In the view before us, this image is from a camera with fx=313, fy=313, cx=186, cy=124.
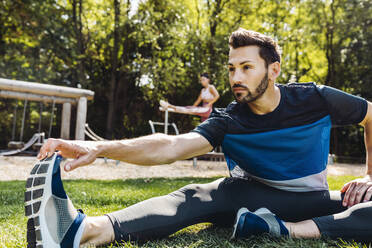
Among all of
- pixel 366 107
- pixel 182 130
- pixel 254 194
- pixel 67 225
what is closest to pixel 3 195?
pixel 67 225

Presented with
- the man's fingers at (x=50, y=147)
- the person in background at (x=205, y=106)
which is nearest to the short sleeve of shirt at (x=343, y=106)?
the man's fingers at (x=50, y=147)

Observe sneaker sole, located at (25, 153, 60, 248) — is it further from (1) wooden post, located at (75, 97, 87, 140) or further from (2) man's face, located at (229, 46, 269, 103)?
(1) wooden post, located at (75, 97, 87, 140)

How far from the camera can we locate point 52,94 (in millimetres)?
8188

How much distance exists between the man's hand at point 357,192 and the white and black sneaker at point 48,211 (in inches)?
65.8

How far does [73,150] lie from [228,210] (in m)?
1.09

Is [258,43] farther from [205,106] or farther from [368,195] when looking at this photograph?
[205,106]

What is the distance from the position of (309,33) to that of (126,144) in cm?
1961

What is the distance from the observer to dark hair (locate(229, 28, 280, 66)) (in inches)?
84.7

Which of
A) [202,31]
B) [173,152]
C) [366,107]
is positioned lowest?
[173,152]

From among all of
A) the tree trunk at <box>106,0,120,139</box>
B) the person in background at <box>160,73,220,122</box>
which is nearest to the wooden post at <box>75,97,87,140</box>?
the person in background at <box>160,73,220,122</box>

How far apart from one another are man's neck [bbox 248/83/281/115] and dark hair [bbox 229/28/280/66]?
0.20m

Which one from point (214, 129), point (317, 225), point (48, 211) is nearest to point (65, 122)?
point (214, 129)

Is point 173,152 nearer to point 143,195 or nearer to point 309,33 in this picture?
point 143,195

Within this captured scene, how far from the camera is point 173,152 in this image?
182 cm
